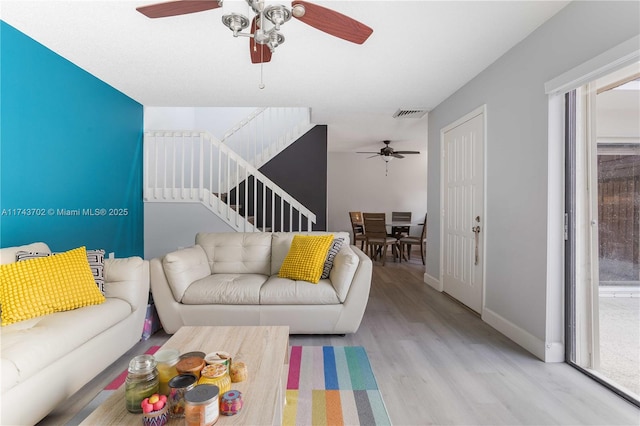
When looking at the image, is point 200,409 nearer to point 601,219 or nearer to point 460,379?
point 460,379

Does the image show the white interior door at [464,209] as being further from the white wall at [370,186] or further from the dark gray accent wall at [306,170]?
the white wall at [370,186]

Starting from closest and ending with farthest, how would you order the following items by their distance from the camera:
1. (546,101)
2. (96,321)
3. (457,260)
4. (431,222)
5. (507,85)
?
(96,321) → (546,101) → (507,85) → (457,260) → (431,222)

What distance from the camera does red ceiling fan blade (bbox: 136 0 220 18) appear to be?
5.50 feet

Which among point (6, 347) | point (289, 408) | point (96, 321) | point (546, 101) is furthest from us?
point (546, 101)

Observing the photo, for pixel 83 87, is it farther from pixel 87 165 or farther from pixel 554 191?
pixel 554 191

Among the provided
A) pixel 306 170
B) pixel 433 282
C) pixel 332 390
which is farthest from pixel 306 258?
pixel 306 170

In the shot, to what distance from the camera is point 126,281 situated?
2.50 m

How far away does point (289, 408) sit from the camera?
1.80 meters

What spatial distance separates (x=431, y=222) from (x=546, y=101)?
2.59 m

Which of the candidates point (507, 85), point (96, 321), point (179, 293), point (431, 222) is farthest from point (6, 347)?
point (431, 222)

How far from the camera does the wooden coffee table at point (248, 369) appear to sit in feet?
3.79

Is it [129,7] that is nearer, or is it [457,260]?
[129,7]

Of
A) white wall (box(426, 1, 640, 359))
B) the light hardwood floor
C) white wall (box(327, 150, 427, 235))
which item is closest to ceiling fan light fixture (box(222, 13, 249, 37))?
white wall (box(426, 1, 640, 359))

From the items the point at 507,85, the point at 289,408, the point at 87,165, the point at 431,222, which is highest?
the point at 507,85
